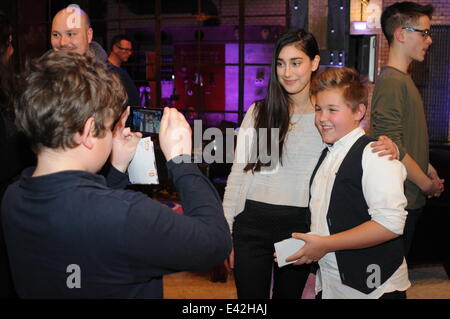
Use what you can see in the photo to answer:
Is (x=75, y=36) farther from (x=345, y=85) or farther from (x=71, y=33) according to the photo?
(x=345, y=85)

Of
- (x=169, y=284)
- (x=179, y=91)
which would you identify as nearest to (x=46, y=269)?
(x=169, y=284)

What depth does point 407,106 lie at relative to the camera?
2242 mm

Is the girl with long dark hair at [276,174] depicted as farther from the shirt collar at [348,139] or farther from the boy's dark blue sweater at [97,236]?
the boy's dark blue sweater at [97,236]

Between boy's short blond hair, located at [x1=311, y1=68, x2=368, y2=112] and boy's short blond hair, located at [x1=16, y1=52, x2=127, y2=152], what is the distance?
91 centimetres

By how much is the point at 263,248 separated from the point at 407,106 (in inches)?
36.2

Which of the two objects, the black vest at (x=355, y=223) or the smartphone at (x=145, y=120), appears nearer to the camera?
the smartphone at (x=145, y=120)

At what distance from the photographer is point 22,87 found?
996 millimetres

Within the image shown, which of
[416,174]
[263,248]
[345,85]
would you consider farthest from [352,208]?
[416,174]

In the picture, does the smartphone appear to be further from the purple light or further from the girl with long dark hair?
the purple light

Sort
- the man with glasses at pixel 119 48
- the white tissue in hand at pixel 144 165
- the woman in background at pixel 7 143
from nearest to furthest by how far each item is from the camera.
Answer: the white tissue in hand at pixel 144 165, the woman in background at pixel 7 143, the man with glasses at pixel 119 48

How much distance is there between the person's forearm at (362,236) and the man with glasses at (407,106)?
64 centimetres

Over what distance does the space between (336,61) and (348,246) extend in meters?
2.88

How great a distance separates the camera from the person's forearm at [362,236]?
1565 millimetres

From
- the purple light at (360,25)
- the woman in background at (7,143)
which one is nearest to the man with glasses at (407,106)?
the woman in background at (7,143)
